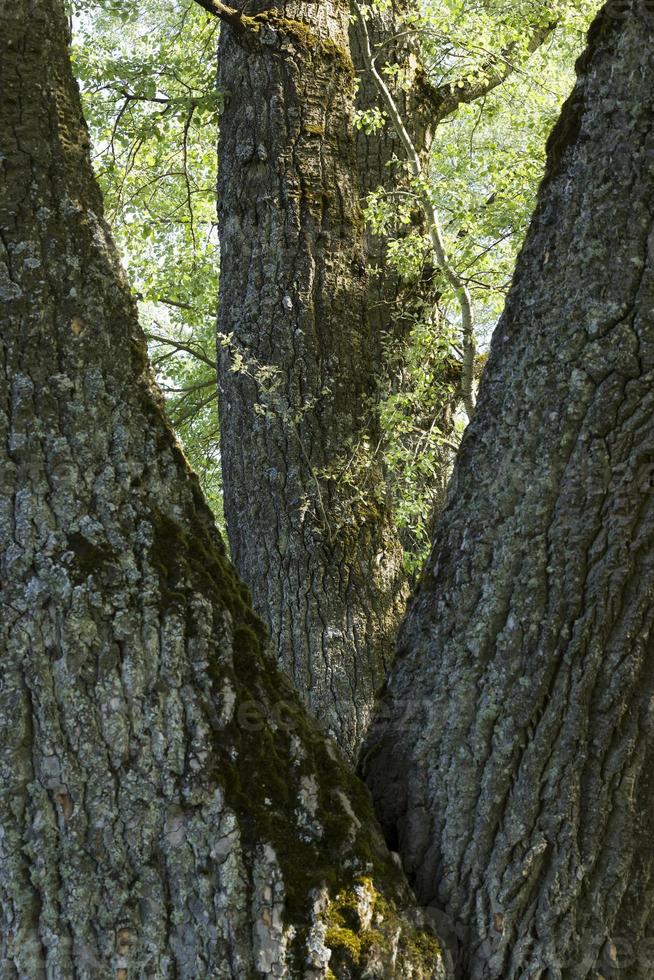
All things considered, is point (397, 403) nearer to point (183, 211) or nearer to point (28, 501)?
point (28, 501)

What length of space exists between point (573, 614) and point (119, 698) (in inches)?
42.6

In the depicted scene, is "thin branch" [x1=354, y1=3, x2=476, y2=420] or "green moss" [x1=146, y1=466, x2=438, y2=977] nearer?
"green moss" [x1=146, y1=466, x2=438, y2=977]

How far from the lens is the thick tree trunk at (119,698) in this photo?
7.13 ft

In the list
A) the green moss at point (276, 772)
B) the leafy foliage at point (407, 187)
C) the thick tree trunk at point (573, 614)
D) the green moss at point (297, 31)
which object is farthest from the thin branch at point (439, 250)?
the green moss at point (276, 772)

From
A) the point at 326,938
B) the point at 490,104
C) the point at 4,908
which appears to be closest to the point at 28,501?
the point at 4,908

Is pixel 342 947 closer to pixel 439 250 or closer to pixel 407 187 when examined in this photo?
pixel 439 250

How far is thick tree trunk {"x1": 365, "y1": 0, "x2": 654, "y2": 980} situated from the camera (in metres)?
2.39

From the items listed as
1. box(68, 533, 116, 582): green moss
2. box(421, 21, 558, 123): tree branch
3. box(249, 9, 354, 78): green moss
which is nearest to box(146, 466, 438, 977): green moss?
box(68, 533, 116, 582): green moss

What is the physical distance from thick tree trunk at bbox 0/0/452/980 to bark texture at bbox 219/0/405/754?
186 cm

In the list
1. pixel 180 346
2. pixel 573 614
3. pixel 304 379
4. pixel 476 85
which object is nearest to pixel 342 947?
pixel 573 614

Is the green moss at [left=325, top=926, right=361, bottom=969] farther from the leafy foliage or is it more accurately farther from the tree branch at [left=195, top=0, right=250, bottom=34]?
the tree branch at [left=195, top=0, right=250, bottom=34]

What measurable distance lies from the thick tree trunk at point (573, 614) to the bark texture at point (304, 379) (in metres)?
1.92

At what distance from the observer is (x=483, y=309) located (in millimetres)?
10906

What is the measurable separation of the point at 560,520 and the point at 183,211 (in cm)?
537
